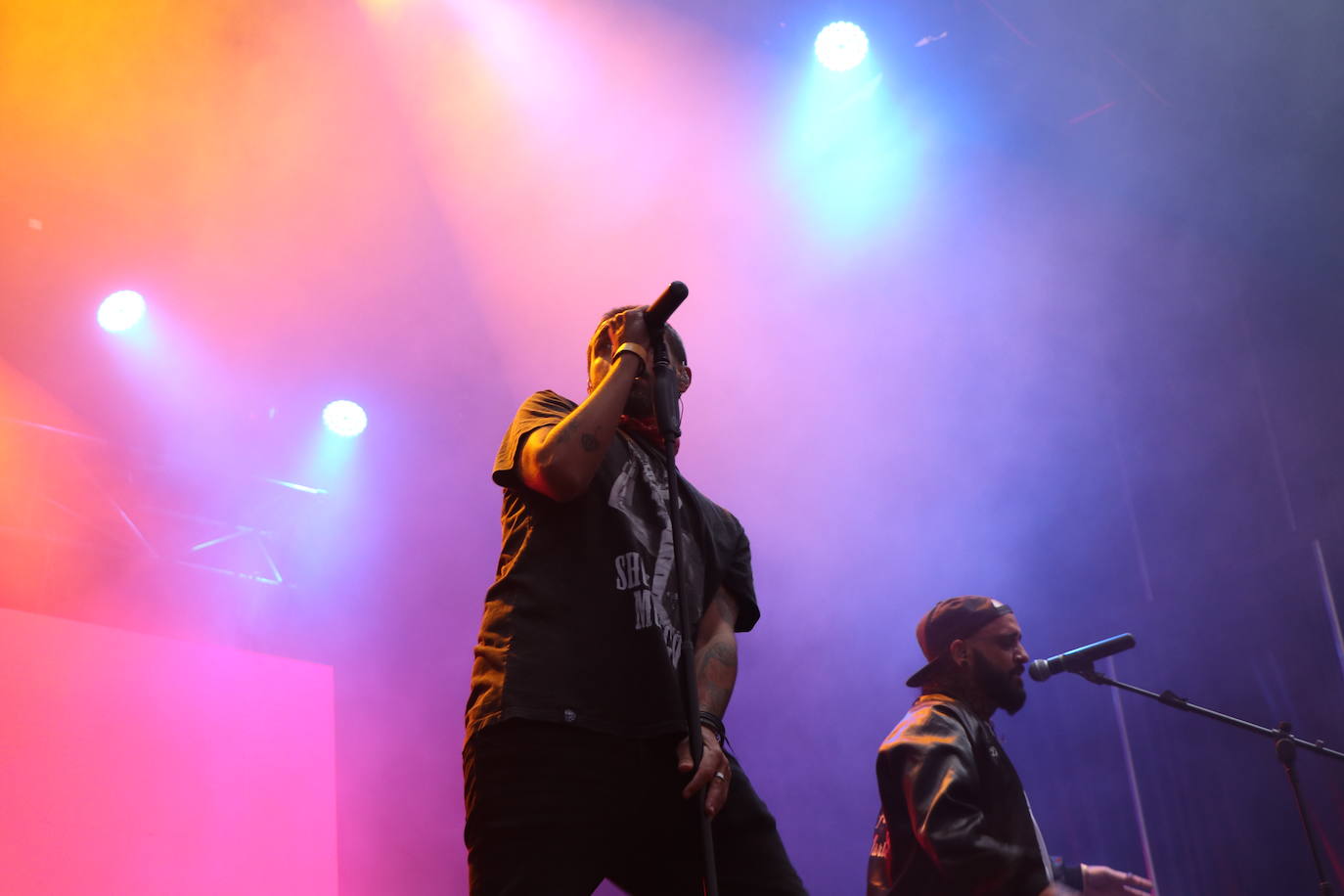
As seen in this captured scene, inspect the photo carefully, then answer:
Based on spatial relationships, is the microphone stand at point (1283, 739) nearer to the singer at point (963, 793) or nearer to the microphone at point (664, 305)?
the singer at point (963, 793)

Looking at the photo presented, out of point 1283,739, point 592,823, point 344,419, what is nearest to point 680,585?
point 592,823

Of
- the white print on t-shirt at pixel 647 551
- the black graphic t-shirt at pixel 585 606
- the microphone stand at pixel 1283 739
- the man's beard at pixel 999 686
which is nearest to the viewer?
the black graphic t-shirt at pixel 585 606

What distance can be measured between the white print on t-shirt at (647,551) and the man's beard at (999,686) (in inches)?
70.8

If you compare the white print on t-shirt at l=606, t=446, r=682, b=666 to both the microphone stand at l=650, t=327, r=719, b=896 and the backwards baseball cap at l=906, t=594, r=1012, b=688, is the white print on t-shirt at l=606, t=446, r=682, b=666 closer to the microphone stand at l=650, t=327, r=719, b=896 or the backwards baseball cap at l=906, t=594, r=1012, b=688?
the microphone stand at l=650, t=327, r=719, b=896

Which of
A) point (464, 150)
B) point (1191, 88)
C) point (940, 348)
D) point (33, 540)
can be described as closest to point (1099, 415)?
point (940, 348)

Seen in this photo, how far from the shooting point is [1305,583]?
14.1 ft

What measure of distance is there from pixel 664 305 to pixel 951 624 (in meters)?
2.10

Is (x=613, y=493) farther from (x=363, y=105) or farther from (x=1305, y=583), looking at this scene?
(x=363, y=105)

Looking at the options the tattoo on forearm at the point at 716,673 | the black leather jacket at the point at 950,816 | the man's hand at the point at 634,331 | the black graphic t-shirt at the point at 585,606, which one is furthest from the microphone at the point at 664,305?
the black leather jacket at the point at 950,816

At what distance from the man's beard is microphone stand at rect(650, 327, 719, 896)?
193 cm

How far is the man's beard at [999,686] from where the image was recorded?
325 cm

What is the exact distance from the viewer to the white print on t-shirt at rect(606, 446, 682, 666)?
1689 millimetres

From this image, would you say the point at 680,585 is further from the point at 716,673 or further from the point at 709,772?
the point at 716,673

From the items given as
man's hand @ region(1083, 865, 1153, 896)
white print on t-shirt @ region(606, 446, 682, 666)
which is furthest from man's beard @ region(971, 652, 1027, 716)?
white print on t-shirt @ region(606, 446, 682, 666)
